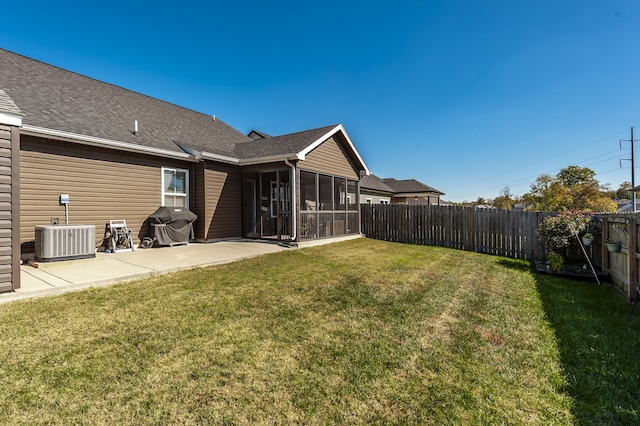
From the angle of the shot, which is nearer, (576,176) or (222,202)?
(222,202)

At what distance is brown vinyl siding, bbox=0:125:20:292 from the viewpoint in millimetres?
3836

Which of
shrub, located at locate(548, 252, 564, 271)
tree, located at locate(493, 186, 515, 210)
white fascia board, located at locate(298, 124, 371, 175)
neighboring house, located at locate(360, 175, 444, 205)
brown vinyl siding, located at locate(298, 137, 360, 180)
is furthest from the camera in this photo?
tree, located at locate(493, 186, 515, 210)

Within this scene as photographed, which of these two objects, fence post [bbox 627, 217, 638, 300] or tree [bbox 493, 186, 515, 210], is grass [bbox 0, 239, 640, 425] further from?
tree [bbox 493, 186, 515, 210]

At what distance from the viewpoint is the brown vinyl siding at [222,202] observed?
31.0ft

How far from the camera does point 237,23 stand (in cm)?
1239

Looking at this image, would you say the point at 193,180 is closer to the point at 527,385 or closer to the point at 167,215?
Answer: the point at 167,215

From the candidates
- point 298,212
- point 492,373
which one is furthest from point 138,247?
point 492,373

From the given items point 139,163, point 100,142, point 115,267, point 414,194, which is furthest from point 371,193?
point 115,267

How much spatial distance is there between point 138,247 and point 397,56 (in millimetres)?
13305

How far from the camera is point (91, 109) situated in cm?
838

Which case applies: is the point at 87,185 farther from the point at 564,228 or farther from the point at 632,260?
the point at 564,228

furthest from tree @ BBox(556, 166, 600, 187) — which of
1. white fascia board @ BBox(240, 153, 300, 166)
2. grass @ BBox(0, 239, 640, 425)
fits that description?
grass @ BBox(0, 239, 640, 425)

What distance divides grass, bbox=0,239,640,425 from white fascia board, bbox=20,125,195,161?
4484 mm

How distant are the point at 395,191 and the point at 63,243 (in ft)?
82.1
